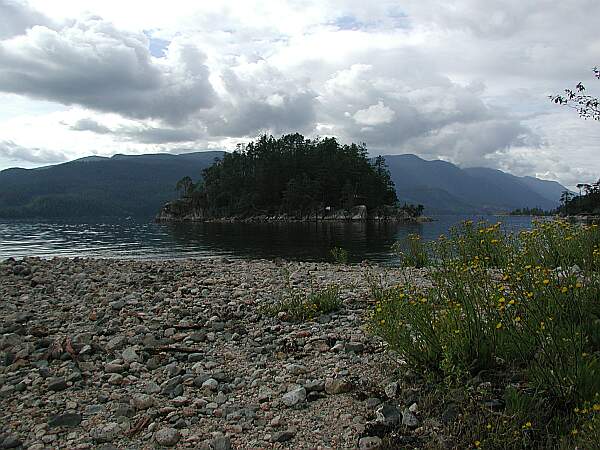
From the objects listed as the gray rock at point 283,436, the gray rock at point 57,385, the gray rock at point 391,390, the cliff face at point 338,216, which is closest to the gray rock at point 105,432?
the gray rock at point 57,385

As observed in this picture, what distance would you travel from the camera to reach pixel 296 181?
405 feet

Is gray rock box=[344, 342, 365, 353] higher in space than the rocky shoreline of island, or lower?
lower

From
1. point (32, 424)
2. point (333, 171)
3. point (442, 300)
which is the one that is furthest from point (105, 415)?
point (333, 171)

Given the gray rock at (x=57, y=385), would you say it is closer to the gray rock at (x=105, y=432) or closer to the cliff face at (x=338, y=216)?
the gray rock at (x=105, y=432)

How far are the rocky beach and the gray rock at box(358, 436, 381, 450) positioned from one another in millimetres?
11

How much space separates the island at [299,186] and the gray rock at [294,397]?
11338 centimetres

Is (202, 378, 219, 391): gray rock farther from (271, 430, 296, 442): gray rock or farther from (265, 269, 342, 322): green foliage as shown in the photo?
(265, 269, 342, 322): green foliage

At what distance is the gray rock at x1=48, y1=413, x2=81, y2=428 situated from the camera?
5.83m

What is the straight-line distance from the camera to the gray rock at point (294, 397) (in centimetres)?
596

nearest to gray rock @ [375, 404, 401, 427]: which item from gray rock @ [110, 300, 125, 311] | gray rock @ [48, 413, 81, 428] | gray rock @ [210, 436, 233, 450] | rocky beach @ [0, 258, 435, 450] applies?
rocky beach @ [0, 258, 435, 450]

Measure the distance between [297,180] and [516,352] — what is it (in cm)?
11984

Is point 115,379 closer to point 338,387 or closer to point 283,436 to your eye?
point 283,436

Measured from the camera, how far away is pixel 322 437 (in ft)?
16.8

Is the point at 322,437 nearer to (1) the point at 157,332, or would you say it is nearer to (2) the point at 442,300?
(2) the point at 442,300
